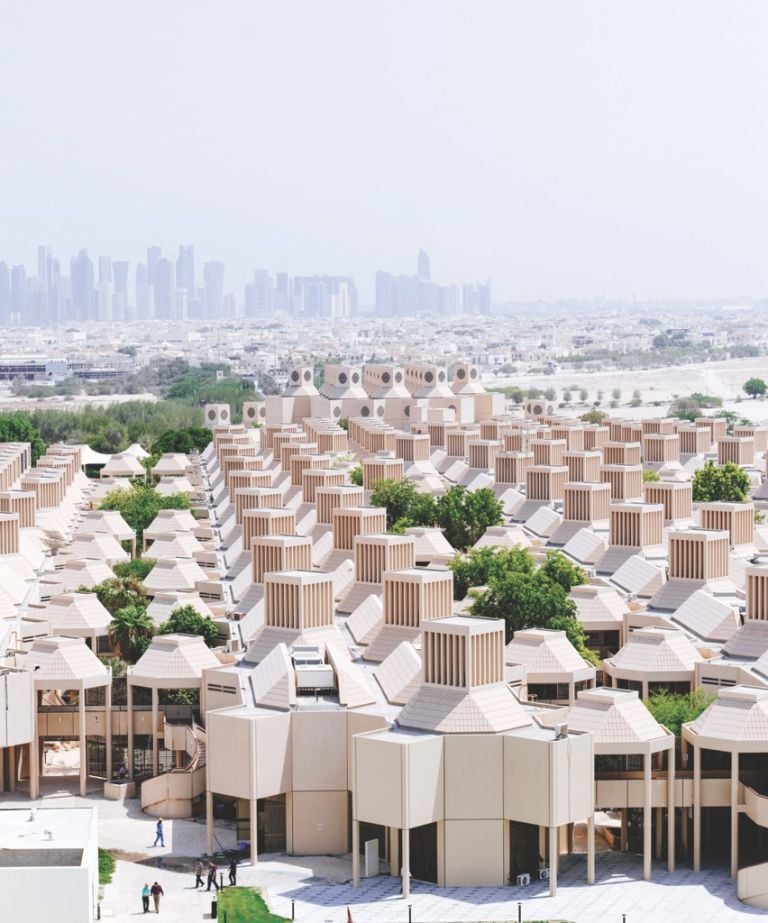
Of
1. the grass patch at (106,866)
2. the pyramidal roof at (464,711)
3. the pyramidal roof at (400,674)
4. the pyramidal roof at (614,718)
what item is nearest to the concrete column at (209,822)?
the grass patch at (106,866)

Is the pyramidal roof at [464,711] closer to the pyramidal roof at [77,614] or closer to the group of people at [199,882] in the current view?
the group of people at [199,882]

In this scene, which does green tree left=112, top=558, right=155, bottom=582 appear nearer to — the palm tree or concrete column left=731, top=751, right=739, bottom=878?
the palm tree

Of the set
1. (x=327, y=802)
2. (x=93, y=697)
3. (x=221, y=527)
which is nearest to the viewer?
(x=327, y=802)

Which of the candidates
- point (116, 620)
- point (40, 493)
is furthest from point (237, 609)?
point (40, 493)

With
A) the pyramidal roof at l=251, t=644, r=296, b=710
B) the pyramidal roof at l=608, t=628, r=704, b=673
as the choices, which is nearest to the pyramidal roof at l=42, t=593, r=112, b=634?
the pyramidal roof at l=251, t=644, r=296, b=710

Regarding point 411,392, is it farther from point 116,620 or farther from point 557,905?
point 557,905

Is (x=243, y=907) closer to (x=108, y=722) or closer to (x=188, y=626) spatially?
(x=108, y=722)

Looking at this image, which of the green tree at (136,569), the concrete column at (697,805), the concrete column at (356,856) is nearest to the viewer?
the concrete column at (356,856)
